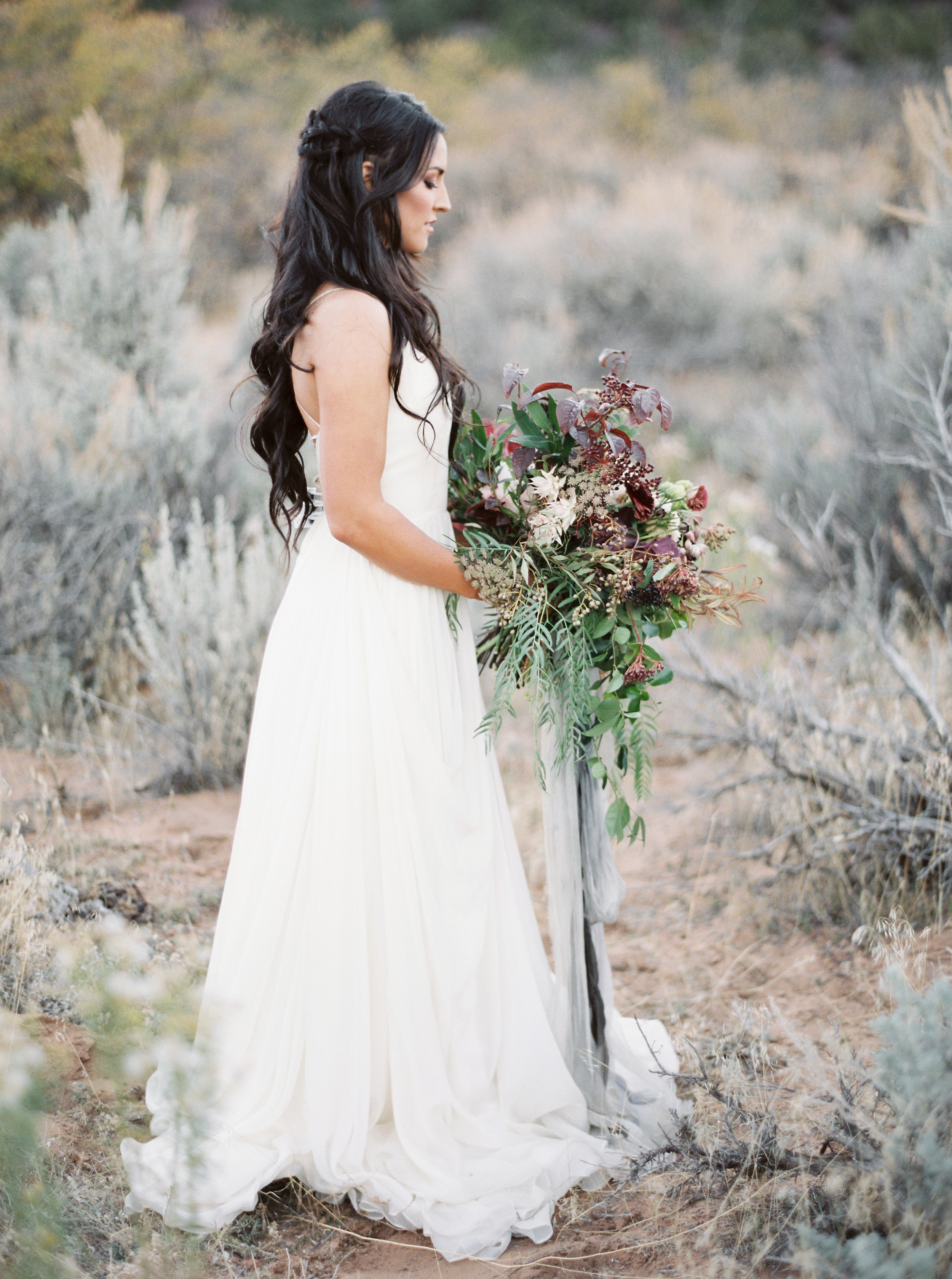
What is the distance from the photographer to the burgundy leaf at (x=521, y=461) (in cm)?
212

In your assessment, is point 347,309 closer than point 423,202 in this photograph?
Yes

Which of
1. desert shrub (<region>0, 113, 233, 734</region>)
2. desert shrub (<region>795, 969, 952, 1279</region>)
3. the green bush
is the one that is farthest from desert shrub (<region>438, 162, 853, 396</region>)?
the green bush

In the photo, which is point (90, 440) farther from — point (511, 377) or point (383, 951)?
point (383, 951)

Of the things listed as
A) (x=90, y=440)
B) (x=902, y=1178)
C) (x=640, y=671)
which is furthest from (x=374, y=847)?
(x=90, y=440)

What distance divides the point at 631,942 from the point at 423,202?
253 cm

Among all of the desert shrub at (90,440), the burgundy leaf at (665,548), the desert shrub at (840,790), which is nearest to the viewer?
the burgundy leaf at (665,548)

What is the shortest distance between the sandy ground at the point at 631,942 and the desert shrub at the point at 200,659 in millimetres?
172

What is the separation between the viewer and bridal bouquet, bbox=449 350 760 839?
206cm

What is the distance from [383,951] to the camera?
7.04 ft

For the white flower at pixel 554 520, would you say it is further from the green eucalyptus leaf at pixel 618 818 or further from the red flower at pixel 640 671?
the green eucalyptus leaf at pixel 618 818

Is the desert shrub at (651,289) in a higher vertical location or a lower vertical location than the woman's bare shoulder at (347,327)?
higher

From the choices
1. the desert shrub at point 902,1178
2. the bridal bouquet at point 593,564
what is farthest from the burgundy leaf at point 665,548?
the desert shrub at point 902,1178

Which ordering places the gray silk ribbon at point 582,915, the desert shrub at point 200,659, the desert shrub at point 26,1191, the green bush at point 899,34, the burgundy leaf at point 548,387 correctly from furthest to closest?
the green bush at point 899,34 → the desert shrub at point 200,659 → the gray silk ribbon at point 582,915 → the burgundy leaf at point 548,387 → the desert shrub at point 26,1191

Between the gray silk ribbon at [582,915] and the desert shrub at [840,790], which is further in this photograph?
the desert shrub at [840,790]
